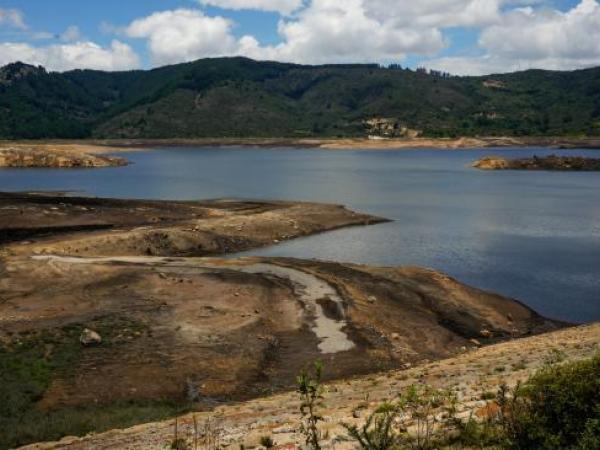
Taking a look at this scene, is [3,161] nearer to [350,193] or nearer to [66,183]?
[66,183]

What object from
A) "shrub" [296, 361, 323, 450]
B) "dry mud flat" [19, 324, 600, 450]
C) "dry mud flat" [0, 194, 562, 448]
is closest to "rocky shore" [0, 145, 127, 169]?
"dry mud flat" [0, 194, 562, 448]

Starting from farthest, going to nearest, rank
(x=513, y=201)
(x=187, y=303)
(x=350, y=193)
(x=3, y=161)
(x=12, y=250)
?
(x=3, y=161), (x=350, y=193), (x=513, y=201), (x=12, y=250), (x=187, y=303)

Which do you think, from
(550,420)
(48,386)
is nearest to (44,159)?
(48,386)

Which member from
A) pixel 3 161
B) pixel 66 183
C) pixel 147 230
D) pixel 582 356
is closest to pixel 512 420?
pixel 582 356

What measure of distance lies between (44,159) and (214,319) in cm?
15467

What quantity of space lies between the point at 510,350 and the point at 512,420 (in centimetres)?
2119

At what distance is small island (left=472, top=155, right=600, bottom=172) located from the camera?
565ft

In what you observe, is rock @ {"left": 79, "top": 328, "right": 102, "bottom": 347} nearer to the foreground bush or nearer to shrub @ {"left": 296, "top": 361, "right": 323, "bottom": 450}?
shrub @ {"left": 296, "top": 361, "right": 323, "bottom": 450}

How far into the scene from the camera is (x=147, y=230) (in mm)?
69500

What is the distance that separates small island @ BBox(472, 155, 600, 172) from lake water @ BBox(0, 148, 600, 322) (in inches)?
252

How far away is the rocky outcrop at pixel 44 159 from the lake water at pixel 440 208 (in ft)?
34.9

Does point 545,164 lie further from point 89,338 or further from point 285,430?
point 285,430

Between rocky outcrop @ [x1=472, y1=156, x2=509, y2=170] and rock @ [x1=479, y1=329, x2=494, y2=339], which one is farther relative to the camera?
rocky outcrop @ [x1=472, y1=156, x2=509, y2=170]

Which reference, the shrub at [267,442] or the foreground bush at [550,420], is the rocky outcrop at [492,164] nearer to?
the shrub at [267,442]
